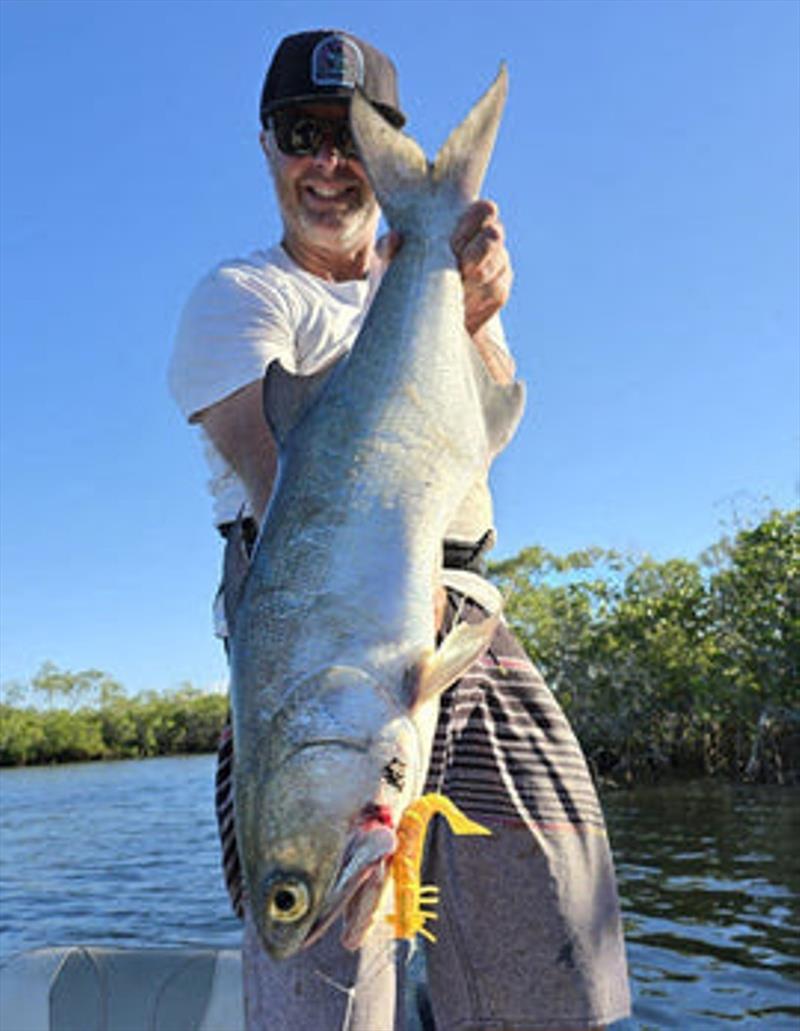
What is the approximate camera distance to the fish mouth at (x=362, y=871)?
5.61ft

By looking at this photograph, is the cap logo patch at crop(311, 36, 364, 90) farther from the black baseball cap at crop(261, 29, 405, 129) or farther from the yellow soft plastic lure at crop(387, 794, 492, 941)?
the yellow soft plastic lure at crop(387, 794, 492, 941)

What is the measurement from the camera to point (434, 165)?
2.60 m

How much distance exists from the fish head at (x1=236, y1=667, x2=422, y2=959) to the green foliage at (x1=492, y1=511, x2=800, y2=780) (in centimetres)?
2922

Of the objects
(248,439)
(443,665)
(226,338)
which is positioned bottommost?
(443,665)

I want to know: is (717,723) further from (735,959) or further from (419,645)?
(419,645)

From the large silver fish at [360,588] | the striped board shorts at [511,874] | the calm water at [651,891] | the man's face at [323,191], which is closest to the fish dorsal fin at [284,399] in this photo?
the large silver fish at [360,588]

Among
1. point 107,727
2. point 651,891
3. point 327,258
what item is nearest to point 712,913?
point 651,891

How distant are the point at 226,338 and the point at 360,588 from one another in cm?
97

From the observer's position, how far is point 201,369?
2.60m

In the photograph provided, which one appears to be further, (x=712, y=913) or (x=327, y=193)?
(x=712, y=913)

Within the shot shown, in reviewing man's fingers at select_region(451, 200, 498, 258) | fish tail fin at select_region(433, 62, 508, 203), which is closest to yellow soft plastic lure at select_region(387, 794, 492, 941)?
man's fingers at select_region(451, 200, 498, 258)

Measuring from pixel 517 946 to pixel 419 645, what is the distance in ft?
3.33

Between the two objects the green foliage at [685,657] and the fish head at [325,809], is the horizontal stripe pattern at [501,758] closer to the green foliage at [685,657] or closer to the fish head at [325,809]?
the fish head at [325,809]

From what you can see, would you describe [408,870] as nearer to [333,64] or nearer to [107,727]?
[333,64]
